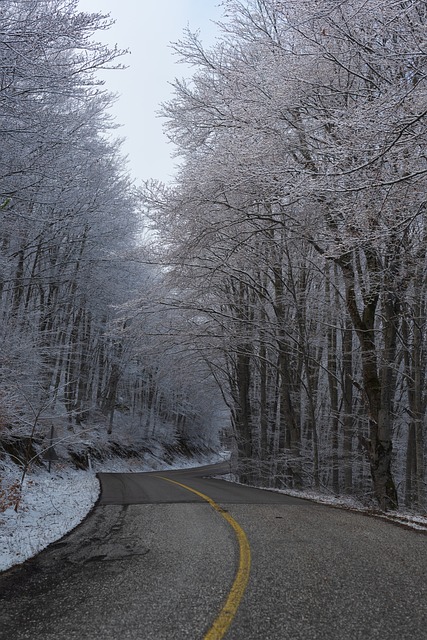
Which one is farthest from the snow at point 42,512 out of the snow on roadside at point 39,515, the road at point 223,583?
the road at point 223,583

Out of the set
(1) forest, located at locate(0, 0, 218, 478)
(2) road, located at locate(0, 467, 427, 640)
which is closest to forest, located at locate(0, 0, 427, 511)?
Answer: (1) forest, located at locate(0, 0, 218, 478)

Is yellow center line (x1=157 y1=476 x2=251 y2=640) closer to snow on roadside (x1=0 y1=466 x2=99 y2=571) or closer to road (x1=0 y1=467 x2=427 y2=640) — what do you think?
road (x1=0 y1=467 x2=427 y2=640)

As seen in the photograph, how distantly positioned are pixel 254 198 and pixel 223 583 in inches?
304

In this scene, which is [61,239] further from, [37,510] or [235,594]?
[235,594]

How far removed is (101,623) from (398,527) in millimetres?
5108

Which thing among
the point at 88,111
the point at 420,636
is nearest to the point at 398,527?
the point at 420,636

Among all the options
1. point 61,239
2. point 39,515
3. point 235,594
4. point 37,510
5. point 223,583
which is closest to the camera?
point 235,594

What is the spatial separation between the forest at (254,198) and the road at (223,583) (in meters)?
4.05

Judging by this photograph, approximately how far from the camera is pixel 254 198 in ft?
33.4

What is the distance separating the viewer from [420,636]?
3295mm

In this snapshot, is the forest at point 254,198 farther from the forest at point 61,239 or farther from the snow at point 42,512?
the snow at point 42,512

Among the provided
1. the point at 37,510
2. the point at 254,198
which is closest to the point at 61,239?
the point at 254,198

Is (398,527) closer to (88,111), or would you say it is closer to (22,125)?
(22,125)

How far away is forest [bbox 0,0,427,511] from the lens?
665 cm
